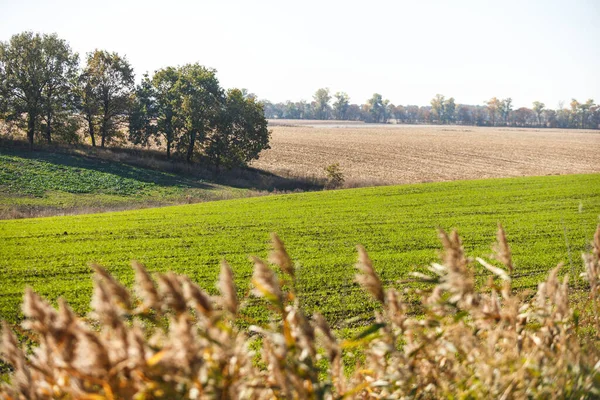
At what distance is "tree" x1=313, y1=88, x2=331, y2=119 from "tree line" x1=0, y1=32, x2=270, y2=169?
139 meters

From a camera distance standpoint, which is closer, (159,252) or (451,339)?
(451,339)

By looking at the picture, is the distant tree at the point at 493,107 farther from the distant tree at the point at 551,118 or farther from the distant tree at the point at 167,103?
the distant tree at the point at 167,103

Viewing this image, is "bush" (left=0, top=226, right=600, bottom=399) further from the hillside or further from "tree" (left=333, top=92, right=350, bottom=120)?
"tree" (left=333, top=92, right=350, bottom=120)

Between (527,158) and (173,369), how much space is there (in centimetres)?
7452

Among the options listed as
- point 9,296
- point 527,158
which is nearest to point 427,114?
point 527,158

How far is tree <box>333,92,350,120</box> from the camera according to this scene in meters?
182

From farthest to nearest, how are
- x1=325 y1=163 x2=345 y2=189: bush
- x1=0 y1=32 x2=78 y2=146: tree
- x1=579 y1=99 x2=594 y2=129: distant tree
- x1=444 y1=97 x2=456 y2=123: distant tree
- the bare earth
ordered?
x1=444 y1=97 x2=456 y2=123: distant tree
x1=579 y1=99 x2=594 y2=129: distant tree
the bare earth
x1=0 y1=32 x2=78 y2=146: tree
x1=325 y1=163 x2=345 y2=189: bush

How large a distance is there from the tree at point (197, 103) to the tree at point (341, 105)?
139m

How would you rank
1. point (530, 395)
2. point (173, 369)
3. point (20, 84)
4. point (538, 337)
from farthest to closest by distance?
point (20, 84) < point (538, 337) < point (530, 395) < point (173, 369)

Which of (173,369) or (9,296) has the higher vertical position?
(173,369)

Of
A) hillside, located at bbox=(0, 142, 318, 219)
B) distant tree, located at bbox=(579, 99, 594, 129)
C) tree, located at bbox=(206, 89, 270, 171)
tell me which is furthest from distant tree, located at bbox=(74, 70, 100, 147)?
distant tree, located at bbox=(579, 99, 594, 129)

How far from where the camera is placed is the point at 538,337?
2.54 meters

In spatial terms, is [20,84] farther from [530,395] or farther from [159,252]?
[530,395]

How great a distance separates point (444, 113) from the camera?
601 ft
